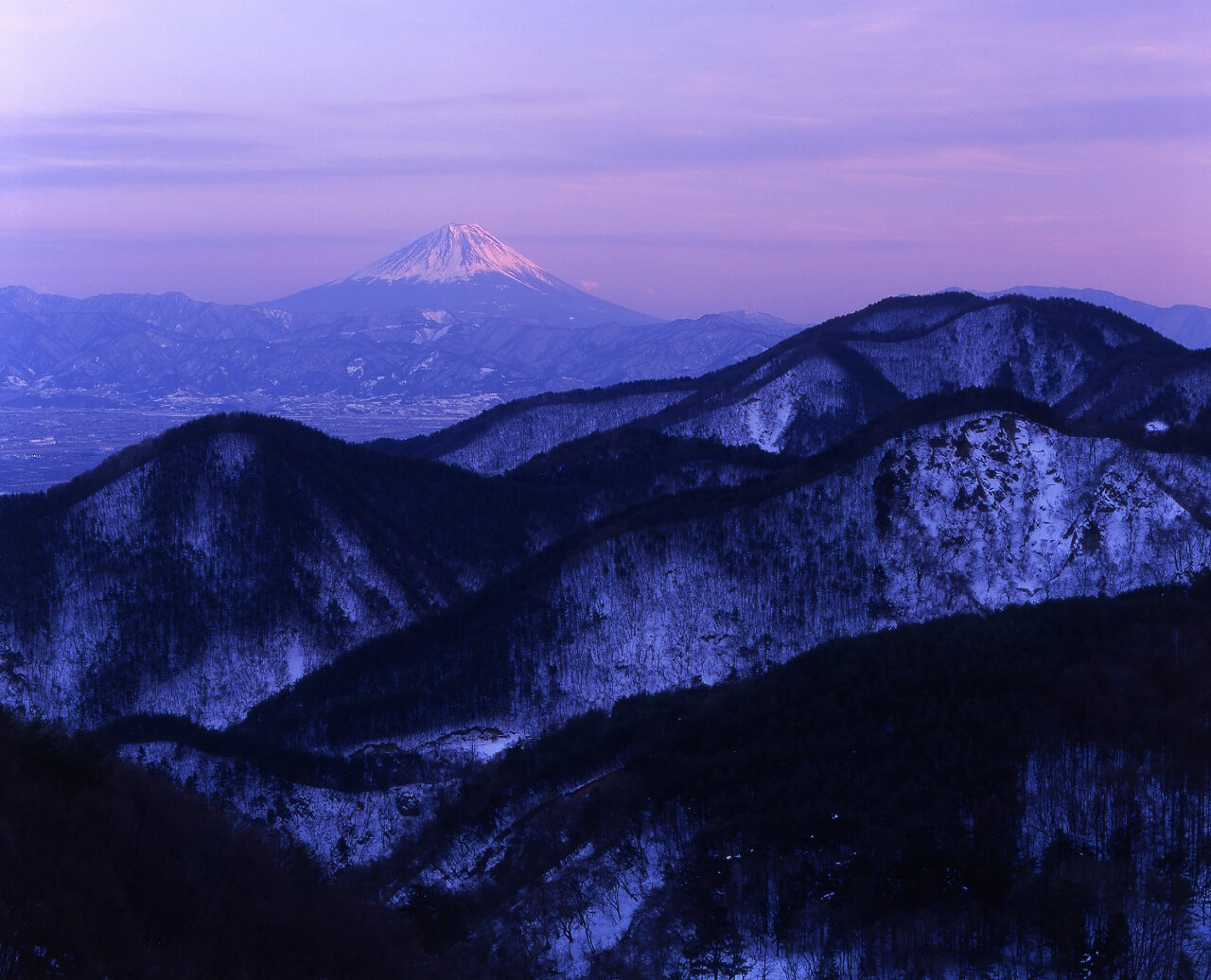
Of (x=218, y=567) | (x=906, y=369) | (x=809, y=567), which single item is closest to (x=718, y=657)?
(x=809, y=567)

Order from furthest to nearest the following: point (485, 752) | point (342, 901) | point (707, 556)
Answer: point (707, 556), point (485, 752), point (342, 901)

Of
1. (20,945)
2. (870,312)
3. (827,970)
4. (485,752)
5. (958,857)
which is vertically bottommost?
(485,752)

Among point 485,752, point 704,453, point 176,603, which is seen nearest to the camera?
point 485,752

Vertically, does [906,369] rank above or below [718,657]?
above

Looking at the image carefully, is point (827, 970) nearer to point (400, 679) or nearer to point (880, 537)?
point (400, 679)

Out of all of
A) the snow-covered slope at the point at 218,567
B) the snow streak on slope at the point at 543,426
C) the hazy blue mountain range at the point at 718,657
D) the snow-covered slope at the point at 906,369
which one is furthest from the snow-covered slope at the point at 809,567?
the snow streak on slope at the point at 543,426

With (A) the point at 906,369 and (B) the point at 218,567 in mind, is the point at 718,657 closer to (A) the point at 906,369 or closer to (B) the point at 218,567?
(B) the point at 218,567

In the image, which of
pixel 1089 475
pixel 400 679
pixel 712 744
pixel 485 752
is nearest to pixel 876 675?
pixel 712 744

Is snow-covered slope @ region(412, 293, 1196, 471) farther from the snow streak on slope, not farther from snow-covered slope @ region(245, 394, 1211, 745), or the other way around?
snow-covered slope @ region(245, 394, 1211, 745)

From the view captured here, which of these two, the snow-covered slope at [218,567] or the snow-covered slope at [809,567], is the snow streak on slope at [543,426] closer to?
the snow-covered slope at [218,567]

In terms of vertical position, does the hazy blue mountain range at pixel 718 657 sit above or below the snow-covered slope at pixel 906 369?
below

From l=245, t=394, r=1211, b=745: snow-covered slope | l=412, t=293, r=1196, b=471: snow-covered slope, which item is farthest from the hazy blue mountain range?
l=412, t=293, r=1196, b=471: snow-covered slope
